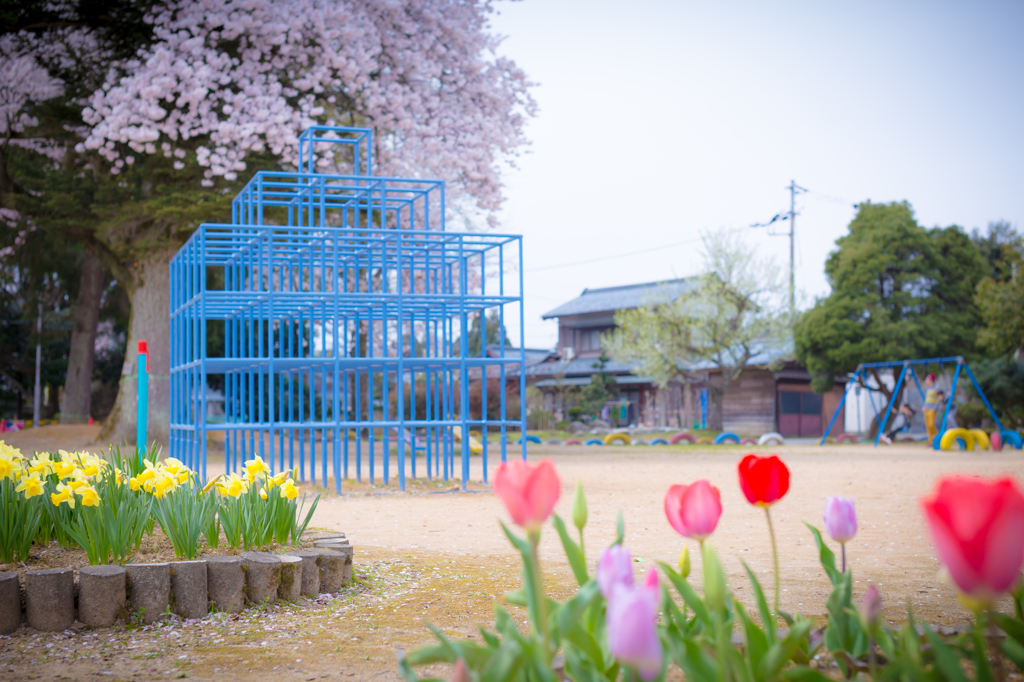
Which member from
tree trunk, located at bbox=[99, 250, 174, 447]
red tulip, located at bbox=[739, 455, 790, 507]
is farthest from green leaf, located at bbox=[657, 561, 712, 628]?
tree trunk, located at bbox=[99, 250, 174, 447]

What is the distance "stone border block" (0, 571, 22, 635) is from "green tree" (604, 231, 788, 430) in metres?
23.4

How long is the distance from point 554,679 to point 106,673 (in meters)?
2.21

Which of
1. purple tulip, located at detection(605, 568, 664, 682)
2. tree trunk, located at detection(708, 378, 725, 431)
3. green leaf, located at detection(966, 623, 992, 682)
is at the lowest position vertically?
tree trunk, located at detection(708, 378, 725, 431)

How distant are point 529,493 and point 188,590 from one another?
2.84m

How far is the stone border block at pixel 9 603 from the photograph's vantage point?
346cm

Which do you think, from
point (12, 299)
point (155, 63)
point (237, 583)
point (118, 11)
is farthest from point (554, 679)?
point (12, 299)

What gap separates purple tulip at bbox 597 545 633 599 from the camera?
152 centimetres

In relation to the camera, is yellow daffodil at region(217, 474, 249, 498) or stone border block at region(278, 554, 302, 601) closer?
stone border block at region(278, 554, 302, 601)

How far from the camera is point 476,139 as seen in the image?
49.6ft

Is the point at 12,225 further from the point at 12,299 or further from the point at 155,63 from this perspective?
the point at 12,299

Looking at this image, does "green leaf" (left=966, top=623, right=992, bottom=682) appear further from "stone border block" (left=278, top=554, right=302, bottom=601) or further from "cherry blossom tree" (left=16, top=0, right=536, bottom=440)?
"cherry blossom tree" (left=16, top=0, right=536, bottom=440)

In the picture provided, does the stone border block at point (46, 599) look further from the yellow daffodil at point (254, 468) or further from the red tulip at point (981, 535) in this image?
the red tulip at point (981, 535)

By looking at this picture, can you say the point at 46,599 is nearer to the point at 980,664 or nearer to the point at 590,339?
the point at 980,664

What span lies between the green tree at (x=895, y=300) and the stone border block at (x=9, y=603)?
2314 cm
